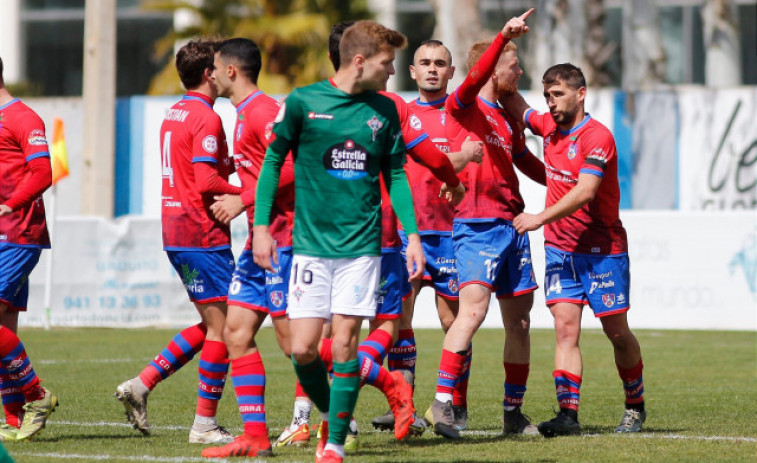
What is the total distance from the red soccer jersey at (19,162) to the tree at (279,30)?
64.4ft

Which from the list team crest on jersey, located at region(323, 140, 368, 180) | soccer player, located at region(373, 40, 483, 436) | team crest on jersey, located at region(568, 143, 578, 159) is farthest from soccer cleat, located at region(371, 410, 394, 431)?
team crest on jersey, located at region(323, 140, 368, 180)

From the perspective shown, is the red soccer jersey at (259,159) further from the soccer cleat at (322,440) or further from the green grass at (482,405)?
the green grass at (482,405)

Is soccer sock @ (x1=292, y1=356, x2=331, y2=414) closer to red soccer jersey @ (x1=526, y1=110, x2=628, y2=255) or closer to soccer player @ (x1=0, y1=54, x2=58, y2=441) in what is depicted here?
soccer player @ (x1=0, y1=54, x2=58, y2=441)

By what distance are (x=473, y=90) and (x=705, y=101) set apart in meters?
13.3

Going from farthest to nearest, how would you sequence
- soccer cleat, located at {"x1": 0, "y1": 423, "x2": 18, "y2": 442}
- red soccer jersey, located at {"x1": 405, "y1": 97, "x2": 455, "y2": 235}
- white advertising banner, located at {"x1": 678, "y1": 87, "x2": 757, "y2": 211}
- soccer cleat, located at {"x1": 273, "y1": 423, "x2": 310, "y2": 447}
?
white advertising banner, located at {"x1": 678, "y1": 87, "x2": 757, "y2": 211}
red soccer jersey, located at {"x1": 405, "y1": 97, "x2": 455, "y2": 235}
soccer cleat, located at {"x1": 0, "y1": 423, "x2": 18, "y2": 442}
soccer cleat, located at {"x1": 273, "y1": 423, "x2": 310, "y2": 447}

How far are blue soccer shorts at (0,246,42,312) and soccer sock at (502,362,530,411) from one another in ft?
9.78

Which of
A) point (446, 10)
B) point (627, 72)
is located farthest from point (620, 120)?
point (627, 72)

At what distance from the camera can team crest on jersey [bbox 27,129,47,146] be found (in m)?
7.57

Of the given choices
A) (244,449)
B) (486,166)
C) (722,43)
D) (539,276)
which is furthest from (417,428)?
(722,43)

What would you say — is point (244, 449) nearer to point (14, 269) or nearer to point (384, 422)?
point (384, 422)

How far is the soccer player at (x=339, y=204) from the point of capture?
616 centimetres

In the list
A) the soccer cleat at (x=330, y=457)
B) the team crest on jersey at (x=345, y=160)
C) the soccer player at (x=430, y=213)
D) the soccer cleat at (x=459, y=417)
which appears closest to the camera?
the soccer cleat at (x=330, y=457)

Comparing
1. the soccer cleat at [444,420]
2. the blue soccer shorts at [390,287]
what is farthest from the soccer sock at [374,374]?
the soccer cleat at [444,420]

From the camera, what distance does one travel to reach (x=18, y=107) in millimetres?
7645
